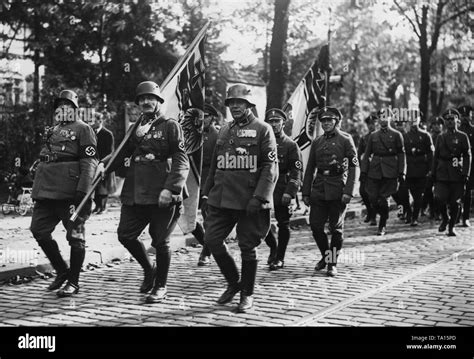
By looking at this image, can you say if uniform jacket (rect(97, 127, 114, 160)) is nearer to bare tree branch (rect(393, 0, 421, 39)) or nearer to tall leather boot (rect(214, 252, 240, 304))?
tall leather boot (rect(214, 252, 240, 304))

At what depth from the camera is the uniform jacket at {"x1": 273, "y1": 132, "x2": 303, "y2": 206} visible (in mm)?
8383

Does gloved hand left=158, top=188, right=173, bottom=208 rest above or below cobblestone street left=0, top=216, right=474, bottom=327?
above

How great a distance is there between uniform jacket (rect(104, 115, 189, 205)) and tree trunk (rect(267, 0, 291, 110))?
8774mm

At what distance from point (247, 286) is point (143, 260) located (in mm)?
1290

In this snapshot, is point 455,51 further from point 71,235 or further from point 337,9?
point 71,235

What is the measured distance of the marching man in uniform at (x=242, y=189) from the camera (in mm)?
6715

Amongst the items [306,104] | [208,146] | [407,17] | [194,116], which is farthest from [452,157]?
[407,17]

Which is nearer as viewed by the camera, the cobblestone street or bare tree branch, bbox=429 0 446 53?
the cobblestone street

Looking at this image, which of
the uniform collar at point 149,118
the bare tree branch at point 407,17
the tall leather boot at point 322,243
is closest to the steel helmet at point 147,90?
the uniform collar at point 149,118

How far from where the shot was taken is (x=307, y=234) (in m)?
12.7

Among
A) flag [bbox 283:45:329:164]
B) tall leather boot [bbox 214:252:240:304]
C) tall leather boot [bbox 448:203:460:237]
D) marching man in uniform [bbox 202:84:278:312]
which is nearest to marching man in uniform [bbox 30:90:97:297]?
marching man in uniform [bbox 202:84:278:312]

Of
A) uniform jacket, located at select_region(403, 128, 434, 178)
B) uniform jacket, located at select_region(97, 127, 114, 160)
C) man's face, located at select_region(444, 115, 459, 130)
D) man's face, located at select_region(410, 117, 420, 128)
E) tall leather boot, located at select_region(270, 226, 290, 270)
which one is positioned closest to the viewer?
tall leather boot, located at select_region(270, 226, 290, 270)
